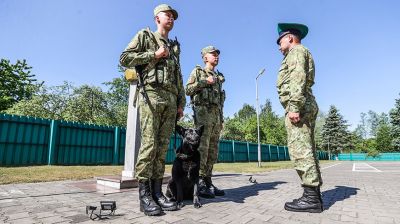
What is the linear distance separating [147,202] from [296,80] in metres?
2.51

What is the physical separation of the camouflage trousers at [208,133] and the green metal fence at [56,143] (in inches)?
400

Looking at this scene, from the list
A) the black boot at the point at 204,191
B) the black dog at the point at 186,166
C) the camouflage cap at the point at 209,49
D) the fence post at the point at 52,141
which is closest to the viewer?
the black dog at the point at 186,166

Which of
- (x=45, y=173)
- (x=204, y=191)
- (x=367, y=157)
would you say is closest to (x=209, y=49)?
(x=204, y=191)

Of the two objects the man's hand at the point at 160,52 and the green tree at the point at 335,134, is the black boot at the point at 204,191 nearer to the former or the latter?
the man's hand at the point at 160,52

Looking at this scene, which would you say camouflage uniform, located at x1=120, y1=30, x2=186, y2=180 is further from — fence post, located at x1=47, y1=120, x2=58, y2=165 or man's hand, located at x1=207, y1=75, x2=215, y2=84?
fence post, located at x1=47, y1=120, x2=58, y2=165

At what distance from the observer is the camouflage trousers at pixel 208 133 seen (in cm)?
450

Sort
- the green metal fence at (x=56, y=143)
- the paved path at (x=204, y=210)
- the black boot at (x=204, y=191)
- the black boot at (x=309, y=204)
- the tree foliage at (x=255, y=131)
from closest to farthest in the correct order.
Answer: the paved path at (x=204, y=210) < the black boot at (x=309, y=204) < the black boot at (x=204, y=191) < the green metal fence at (x=56, y=143) < the tree foliage at (x=255, y=131)

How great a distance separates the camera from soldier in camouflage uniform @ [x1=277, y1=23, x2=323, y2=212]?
3553 millimetres

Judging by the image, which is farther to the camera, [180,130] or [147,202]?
[180,130]

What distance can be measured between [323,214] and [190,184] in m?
1.80

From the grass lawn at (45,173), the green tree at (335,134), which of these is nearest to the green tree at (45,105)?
the grass lawn at (45,173)

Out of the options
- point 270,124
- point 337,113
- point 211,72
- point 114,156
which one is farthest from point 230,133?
point 211,72

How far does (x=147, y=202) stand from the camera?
125 inches

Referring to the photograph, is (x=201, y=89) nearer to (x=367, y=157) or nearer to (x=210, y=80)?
(x=210, y=80)
